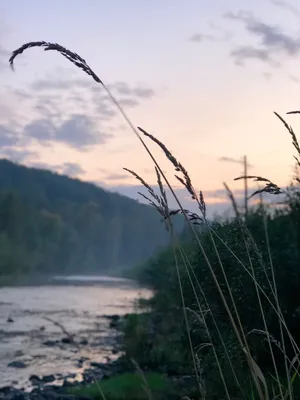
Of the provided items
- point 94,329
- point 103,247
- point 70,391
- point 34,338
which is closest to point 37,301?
point 94,329

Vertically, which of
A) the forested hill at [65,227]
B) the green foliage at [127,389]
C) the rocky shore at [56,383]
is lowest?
the rocky shore at [56,383]

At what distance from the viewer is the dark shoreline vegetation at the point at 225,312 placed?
8.32ft

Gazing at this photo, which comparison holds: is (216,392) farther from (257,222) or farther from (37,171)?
(37,171)

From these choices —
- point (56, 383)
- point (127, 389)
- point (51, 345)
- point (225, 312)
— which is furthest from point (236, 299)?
point (51, 345)

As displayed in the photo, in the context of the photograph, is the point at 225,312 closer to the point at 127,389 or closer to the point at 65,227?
the point at 127,389

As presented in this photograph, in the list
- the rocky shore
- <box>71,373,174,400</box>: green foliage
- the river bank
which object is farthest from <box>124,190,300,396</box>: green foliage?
the river bank

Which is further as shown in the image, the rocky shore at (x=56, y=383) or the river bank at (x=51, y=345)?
the river bank at (x=51, y=345)

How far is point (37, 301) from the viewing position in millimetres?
46125

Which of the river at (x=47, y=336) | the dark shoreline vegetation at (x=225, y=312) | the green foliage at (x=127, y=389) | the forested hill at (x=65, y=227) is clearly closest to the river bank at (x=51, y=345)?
the river at (x=47, y=336)

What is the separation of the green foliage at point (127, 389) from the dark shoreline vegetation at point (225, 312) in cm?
3

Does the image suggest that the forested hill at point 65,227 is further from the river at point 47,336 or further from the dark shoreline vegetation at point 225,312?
the dark shoreline vegetation at point 225,312

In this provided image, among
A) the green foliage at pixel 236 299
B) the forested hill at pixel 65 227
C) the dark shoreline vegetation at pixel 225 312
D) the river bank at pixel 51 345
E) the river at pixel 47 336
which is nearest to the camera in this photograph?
the dark shoreline vegetation at pixel 225 312

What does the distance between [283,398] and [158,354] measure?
69.8 ft

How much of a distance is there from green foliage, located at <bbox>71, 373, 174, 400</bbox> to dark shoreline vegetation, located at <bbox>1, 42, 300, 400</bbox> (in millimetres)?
30
